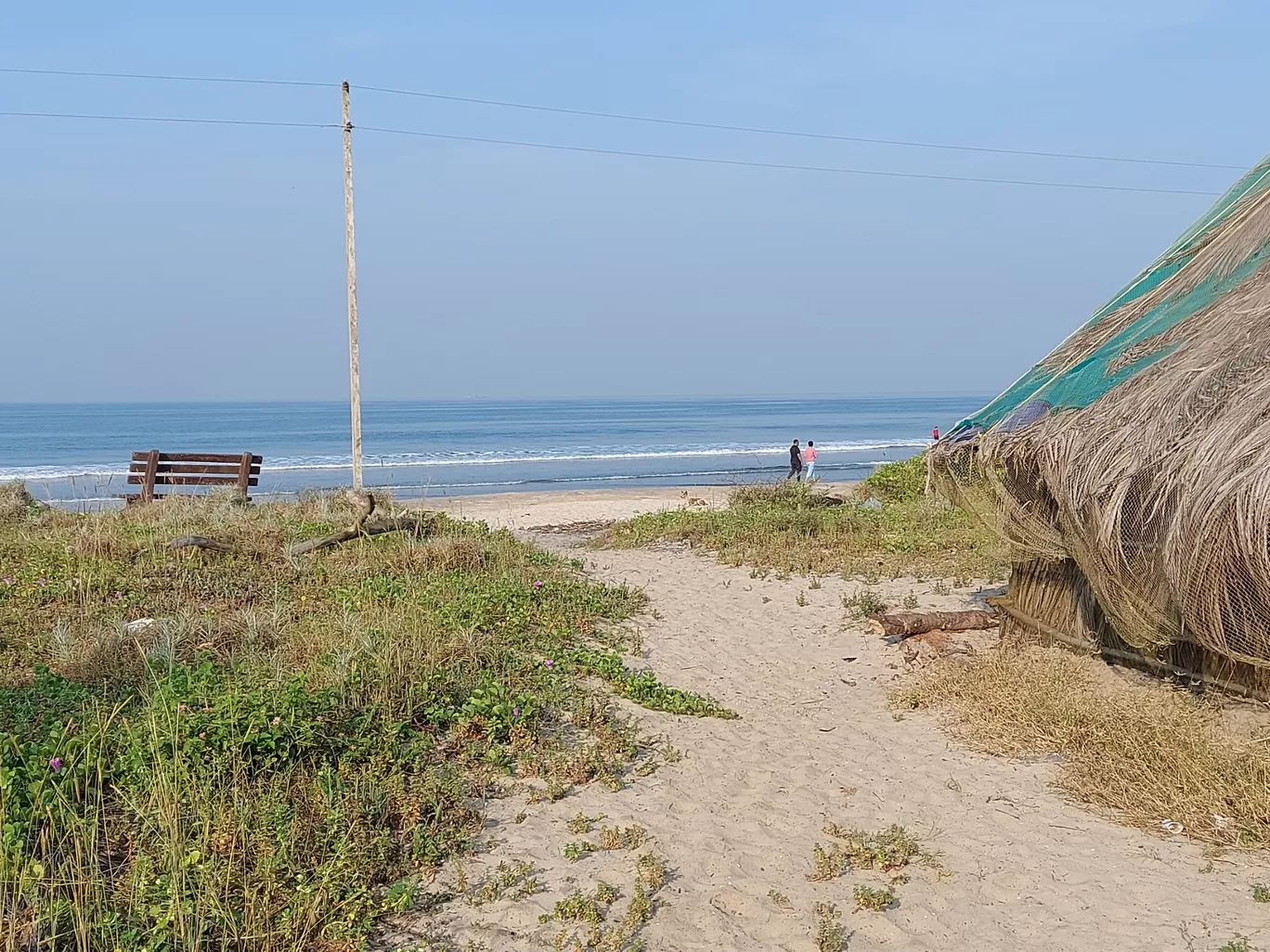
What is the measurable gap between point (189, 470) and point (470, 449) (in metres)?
32.0

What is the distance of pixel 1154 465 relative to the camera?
5.73 m

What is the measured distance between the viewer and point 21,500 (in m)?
13.7

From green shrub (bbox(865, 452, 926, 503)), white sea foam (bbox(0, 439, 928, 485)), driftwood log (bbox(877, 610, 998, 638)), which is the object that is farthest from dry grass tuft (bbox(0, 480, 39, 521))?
white sea foam (bbox(0, 439, 928, 485))

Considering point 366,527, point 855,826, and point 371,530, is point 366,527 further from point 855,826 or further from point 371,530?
point 855,826

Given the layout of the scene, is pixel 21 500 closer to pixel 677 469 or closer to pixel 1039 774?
pixel 1039 774

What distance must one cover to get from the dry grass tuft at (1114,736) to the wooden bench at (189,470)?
1181 centimetres

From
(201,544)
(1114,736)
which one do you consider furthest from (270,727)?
(201,544)

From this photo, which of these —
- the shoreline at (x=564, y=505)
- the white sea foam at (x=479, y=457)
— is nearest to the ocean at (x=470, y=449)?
the white sea foam at (x=479, y=457)

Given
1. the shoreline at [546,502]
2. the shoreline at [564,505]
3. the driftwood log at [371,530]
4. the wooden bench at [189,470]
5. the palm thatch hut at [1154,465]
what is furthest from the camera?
the shoreline at [564,505]

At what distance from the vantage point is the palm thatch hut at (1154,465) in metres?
5.27

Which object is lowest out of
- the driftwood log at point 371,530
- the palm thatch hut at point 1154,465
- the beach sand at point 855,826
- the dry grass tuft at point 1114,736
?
the beach sand at point 855,826

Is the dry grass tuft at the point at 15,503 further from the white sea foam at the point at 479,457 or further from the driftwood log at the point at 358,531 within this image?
the white sea foam at the point at 479,457

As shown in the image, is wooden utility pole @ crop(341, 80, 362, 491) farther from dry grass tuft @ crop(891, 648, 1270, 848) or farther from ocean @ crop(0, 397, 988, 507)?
dry grass tuft @ crop(891, 648, 1270, 848)

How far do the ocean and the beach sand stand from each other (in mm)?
10665
